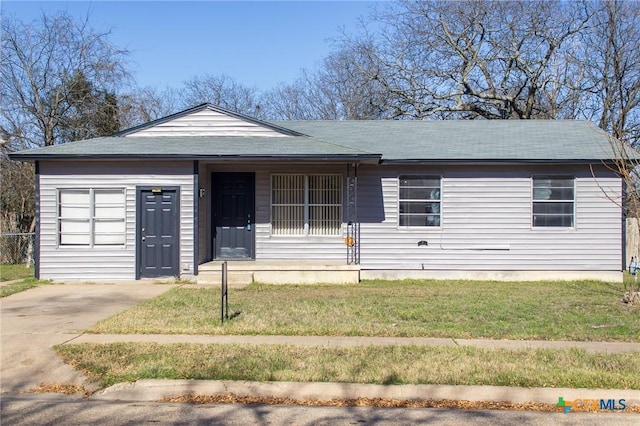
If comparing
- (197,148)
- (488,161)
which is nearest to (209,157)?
(197,148)

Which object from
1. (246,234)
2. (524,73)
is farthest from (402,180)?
(524,73)

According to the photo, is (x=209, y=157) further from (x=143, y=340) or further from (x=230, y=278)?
(x=143, y=340)

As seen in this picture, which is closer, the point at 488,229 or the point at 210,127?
the point at 488,229

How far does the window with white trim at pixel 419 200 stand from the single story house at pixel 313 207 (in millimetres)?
27

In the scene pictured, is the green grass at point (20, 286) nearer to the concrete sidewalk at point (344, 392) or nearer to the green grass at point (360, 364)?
the green grass at point (360, 364)

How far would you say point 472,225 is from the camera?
15680mm

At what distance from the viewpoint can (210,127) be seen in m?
16.4

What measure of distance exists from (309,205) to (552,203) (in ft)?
20.3

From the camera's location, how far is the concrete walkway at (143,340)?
639cm

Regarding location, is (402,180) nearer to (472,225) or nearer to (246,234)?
(472,225)

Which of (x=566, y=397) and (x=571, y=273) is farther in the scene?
(x=571, y=273)

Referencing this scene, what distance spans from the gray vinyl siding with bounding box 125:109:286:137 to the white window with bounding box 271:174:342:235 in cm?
142

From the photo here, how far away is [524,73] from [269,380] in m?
29.5

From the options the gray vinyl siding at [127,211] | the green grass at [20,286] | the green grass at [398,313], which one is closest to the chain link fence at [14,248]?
the green grass at [20,286]
